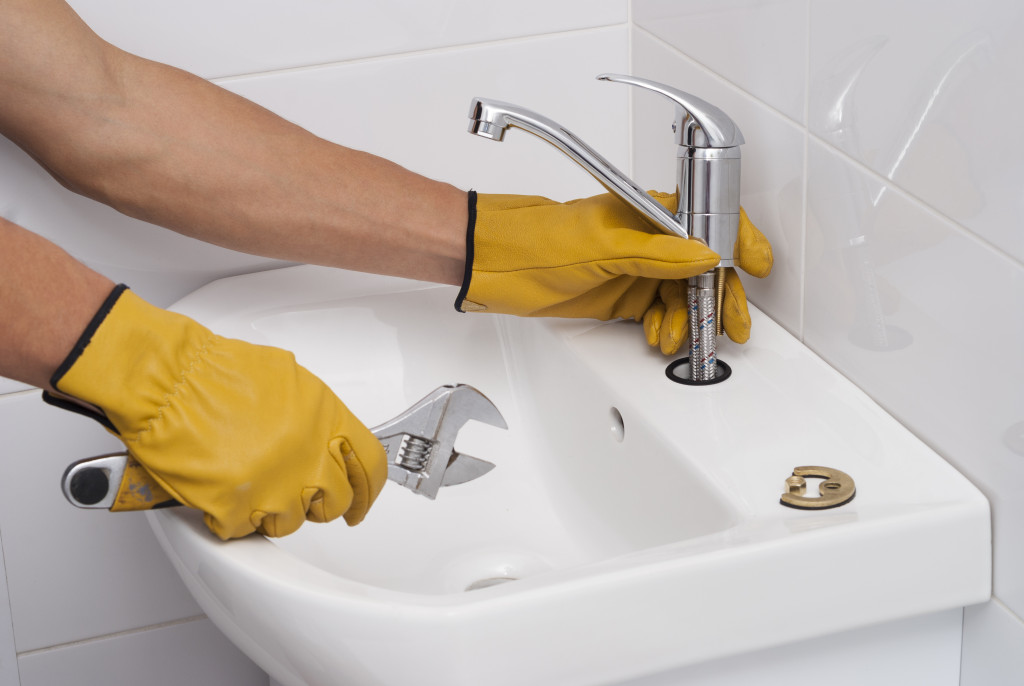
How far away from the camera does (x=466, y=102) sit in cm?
100

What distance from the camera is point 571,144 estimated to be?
2.24 ft

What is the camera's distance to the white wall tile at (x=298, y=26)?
2.98 feet

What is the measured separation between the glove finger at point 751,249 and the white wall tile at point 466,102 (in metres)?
0.34

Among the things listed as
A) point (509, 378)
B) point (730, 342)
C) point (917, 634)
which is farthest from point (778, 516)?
point (509, 378)

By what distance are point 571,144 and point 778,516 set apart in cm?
28

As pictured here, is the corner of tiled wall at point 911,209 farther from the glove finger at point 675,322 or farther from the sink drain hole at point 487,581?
the sink drain hole at point 487,581

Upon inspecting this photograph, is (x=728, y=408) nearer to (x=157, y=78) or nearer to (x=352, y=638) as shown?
(x=352, y=638)

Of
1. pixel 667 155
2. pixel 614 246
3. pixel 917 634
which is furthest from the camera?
pixel 667 155

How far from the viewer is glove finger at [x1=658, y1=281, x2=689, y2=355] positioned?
2.51ft

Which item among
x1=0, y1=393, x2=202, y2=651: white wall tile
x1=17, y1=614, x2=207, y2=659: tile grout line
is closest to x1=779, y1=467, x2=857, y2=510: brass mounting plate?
x1=0, y1=393, x2=202, y2=651: white wall tile

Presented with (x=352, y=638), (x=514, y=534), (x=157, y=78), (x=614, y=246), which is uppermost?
(x=157, y=78)

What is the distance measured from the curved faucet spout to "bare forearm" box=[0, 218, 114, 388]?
262mm

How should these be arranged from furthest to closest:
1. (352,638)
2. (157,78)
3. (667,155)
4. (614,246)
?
(667,155) < (157,78) < (614,246) < (352,638)

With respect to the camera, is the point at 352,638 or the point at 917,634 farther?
the point at 917,634
